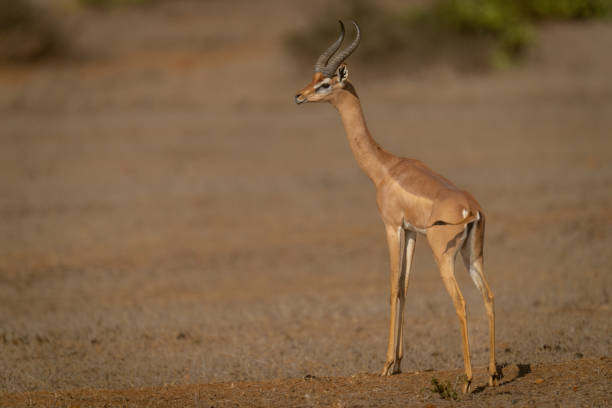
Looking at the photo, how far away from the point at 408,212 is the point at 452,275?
0.67m

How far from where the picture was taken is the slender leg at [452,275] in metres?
5.92

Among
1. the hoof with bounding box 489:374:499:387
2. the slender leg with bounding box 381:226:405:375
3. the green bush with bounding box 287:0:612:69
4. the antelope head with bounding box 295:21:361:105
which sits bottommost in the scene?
the hoof with bounding box 489:374:499:387

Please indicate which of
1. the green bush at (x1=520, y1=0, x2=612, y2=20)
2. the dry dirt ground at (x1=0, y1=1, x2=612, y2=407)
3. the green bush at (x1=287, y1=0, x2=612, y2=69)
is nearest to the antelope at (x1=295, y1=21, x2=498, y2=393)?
the dry dirt ground at (x1=0, y1=1, x2=612, y2=407)

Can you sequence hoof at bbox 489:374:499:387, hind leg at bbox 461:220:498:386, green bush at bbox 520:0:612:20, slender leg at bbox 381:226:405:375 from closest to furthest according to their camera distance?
hind leg at bbox 461:220:498:386 → hoof at bbox 489:374:499:387 → slender leg at bbox 381:226:405:375 → green bush at bbox 520:0:612:20

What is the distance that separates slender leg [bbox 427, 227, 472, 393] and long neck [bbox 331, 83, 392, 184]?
0.98 m

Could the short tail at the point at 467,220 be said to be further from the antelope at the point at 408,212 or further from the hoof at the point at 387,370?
the hoof at the point at 387,370

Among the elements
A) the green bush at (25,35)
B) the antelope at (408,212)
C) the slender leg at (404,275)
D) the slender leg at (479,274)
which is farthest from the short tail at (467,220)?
the green bush at (25,35)

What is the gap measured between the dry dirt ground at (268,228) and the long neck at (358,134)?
67.6 inches

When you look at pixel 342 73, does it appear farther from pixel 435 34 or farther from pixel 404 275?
pixel 435 34

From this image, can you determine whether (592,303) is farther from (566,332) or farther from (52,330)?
(52,330)

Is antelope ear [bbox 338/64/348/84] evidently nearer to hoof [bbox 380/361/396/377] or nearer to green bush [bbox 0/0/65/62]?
hoof [bbox 380/361/396/377]

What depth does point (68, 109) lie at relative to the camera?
1909 cm

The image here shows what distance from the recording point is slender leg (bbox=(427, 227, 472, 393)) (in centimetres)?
592

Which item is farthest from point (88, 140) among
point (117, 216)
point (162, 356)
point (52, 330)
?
point (162, 356)
